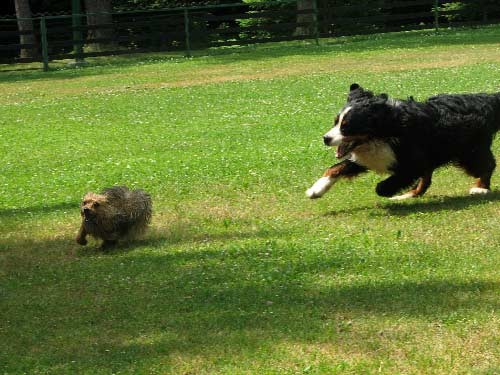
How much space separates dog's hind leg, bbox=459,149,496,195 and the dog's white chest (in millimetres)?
926

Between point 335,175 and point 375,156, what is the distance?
1.68 ft

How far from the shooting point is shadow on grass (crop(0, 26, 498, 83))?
3428cm

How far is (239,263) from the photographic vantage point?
9.04 metres

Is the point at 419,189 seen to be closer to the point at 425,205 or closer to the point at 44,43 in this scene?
the point at 425,205

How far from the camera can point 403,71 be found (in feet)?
87.6

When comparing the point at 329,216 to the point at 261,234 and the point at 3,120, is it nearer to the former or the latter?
the point at 261,234

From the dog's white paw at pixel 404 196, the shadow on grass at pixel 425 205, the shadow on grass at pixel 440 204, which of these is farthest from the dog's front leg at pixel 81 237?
the dog's white paw at pixel 404 196

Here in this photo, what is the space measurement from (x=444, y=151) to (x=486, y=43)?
2369 cm

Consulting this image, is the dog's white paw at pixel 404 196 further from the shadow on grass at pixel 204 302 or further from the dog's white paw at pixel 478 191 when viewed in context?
the shadow on grass at pixel 204 302

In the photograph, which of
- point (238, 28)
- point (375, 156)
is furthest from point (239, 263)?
point (238, 28)

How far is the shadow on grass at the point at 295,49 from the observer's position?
3428 centimetres

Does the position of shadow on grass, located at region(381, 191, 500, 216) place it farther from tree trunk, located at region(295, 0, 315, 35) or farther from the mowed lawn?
tree trunk, located at region(295, 0, 315, 35)

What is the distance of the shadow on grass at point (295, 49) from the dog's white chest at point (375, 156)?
73.4 ft

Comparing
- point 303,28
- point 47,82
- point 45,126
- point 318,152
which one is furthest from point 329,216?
point 303,28
